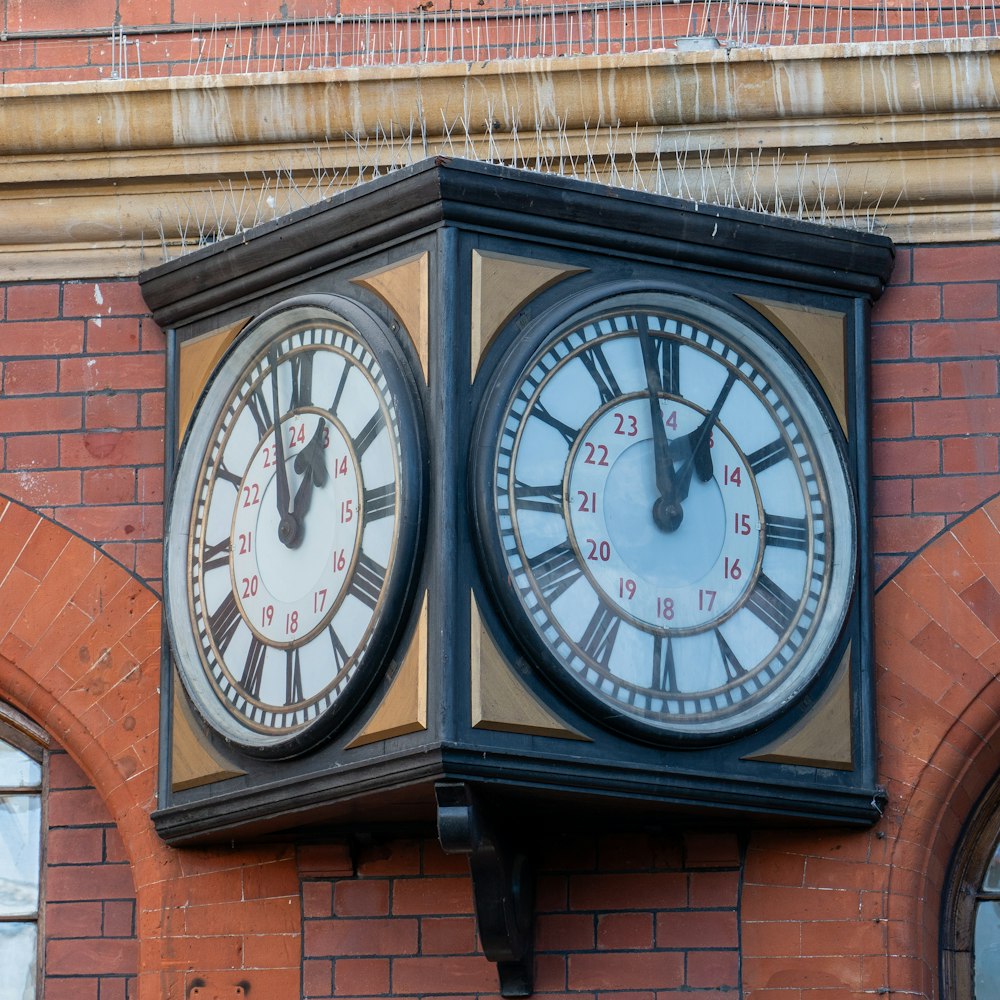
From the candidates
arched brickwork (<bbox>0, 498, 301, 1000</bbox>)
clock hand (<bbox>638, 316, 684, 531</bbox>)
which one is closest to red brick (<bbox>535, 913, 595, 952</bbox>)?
arched brickwork (<bbox>0, 498, 301, 1000</bbox>)

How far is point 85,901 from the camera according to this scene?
20.6 feet

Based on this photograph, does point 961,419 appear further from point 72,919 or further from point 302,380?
point 72,919

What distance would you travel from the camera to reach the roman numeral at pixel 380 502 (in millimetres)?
5652

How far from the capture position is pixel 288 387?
601cm

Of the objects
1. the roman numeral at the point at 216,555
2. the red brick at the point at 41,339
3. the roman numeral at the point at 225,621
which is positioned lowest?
the roman numeral at the point at 225,621

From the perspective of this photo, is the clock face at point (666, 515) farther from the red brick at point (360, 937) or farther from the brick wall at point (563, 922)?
the red brick at point (360, 937)

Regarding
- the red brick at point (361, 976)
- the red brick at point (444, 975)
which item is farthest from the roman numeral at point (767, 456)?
the red brick at point (361, 976)

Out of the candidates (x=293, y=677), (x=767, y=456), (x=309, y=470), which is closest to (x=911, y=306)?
(x=767, y=456)

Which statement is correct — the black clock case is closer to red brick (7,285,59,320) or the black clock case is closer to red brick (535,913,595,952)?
red brick (535,913,595,952)

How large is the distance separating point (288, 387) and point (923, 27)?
175 centimetres

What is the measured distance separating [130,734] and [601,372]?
1.40m

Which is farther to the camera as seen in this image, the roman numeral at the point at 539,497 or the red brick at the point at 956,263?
the red brick at the point at 956,263

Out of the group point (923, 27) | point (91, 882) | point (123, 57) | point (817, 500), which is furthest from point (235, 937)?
point (923, 27)

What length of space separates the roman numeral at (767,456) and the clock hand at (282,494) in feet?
3.30
